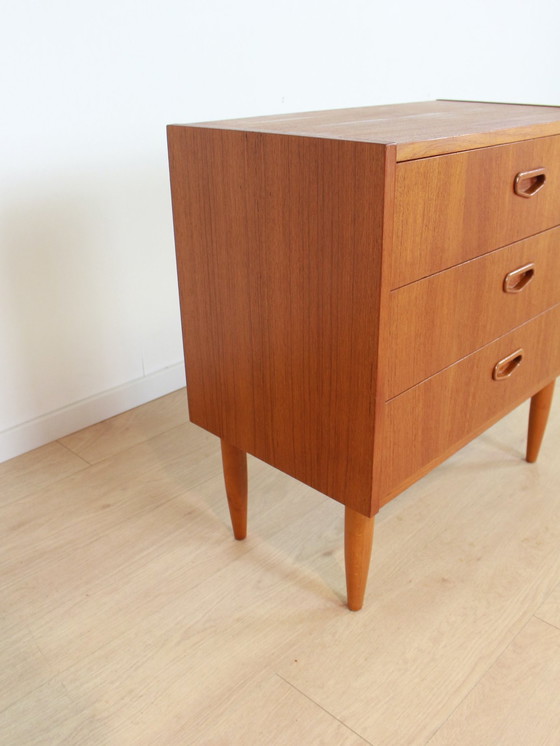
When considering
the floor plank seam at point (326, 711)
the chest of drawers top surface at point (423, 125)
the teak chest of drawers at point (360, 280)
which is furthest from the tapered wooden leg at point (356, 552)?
the chest of drawers top surface at point (423, 125)

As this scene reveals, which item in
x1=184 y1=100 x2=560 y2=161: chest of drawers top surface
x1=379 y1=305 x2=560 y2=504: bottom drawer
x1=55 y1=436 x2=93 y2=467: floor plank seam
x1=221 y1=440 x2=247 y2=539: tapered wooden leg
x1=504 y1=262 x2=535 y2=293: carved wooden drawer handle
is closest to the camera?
x1=184 y1=100 x2=560 y2=161: chest of drawers top surface

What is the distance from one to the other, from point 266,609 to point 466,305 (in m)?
0.54

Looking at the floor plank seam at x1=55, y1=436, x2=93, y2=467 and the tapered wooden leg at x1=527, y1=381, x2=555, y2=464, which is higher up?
the tapered wooden leg at x1=527, y1=381, x2=555, y2=464

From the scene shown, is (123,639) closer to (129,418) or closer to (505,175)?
(129,418)

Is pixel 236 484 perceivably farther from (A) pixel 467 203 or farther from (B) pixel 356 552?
(A) pixel 467 203

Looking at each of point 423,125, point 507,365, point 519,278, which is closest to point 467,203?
point 423,125

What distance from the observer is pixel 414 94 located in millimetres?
2086

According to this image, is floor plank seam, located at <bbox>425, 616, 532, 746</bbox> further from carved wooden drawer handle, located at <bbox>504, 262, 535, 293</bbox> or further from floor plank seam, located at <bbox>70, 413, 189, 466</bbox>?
floor plank seam, located at <bbox>70, 413, 189, 466</bbox>

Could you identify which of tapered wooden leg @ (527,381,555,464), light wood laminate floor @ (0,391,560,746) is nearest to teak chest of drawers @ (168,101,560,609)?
light wood laminate floor @ (0,391,560,746)

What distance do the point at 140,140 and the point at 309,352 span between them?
0.81m

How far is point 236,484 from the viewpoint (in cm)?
116

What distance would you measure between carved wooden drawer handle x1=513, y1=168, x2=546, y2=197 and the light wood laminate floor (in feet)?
1.93

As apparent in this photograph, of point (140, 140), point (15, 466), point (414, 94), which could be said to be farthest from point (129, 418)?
point (414, 94)

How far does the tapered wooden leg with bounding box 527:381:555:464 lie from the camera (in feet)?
4.37
